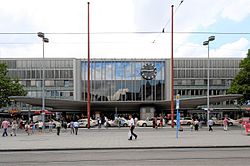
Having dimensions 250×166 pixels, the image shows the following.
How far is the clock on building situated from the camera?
278 feet

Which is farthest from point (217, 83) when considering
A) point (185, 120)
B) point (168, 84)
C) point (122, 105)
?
point (185, 120)

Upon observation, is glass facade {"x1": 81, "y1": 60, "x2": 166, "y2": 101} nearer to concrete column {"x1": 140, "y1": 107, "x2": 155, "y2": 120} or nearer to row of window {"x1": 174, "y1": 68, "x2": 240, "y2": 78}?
row of window {"x1": 174, "y1": 68, "x2": 240, "y2": 78}

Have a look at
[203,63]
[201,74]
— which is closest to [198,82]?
[201,74]

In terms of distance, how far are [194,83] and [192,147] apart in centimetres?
7309

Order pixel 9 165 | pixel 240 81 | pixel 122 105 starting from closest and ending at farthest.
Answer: pixel 9 165 → pixel 240 81 → pixel 122 105

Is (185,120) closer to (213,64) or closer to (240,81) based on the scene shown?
(240,81)

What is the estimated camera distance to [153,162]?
13.0m

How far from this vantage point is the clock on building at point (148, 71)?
84750mm

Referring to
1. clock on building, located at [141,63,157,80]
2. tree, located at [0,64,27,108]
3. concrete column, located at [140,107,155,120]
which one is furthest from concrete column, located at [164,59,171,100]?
tree, located at [0,64,27,108]

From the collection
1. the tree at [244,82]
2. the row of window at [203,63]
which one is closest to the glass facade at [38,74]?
the row of window at [203,63]

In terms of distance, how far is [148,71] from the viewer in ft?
278

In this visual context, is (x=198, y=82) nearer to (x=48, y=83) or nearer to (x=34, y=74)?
(x=48, y=83)

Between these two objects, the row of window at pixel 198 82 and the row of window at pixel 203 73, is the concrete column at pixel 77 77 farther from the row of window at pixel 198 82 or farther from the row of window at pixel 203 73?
the row of window at pixel 198 82

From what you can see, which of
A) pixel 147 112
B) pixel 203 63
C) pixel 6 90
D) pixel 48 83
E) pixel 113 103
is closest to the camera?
pixel 6 90
